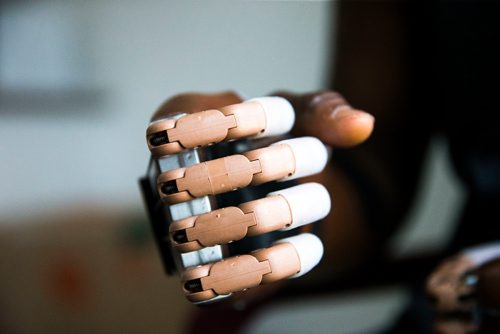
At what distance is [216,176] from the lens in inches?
11.4

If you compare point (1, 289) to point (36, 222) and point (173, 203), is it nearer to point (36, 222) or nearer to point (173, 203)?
point (36, 222)

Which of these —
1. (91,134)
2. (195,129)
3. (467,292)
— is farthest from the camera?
(91,134)

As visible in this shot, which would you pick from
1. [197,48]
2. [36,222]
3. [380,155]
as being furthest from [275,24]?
[36,222]

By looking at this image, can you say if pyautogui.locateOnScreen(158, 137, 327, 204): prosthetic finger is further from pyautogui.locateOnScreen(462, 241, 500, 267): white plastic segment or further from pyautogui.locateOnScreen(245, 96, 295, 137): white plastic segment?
pyautogui.locateOnScreen(462, 241, 500, 267): white plastic segment

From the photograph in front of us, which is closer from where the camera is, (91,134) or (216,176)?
(216,176)

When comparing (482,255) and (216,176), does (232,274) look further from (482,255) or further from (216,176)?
(482,255)

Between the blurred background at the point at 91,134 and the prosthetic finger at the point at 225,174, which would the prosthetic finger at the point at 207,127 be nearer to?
the prosthetic finger at the point at 225,174

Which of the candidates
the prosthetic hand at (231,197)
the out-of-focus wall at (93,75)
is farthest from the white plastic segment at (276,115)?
the out-of-focus wall at (93,75)

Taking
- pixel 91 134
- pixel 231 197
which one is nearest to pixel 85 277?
pixel 91 134

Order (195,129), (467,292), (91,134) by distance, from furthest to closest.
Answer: (91,134) → (467,292) → (195,129)

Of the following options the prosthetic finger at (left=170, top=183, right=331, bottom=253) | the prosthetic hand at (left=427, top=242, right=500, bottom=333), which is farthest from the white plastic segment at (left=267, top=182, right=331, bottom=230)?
the prosthetic hand at (left=427, top=242, right=500, bottom=333)

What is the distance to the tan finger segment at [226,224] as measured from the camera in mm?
293

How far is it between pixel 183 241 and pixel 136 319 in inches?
11.7

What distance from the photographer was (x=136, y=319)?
1.83ft
